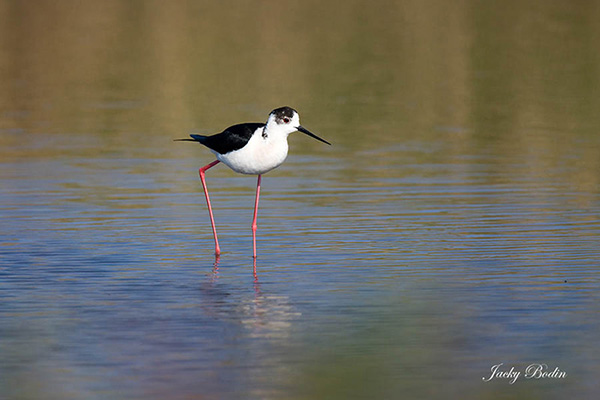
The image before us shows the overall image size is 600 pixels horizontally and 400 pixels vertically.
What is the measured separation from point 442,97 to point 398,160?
27.8ft

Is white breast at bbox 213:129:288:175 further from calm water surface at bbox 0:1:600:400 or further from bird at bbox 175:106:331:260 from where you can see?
calm water surface at bbox 0:1:600:400

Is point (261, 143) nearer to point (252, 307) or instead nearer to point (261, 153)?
point (261, 153)

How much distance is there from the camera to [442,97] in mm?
26734

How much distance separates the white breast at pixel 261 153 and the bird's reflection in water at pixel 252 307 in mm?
1640

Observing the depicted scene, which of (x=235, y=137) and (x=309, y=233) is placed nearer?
(x=235, y=137)

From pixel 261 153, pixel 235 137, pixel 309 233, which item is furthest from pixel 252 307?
pixel 309 233

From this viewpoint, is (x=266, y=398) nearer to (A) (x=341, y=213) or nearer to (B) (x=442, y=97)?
(A) (x=341, y=213)

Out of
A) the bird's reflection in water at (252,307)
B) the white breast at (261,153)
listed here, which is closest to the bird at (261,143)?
the white breast at (261,153)

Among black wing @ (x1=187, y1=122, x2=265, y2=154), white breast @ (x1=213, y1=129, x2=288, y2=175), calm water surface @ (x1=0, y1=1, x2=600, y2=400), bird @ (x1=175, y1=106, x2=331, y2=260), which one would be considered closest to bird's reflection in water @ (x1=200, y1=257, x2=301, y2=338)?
calm water surface @ (x1=0, y1=1, x2=600, y2=400)

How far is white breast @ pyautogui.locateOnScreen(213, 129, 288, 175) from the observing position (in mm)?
12227

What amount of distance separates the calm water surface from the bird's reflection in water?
0.03 meters

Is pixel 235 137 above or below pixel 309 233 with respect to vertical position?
above

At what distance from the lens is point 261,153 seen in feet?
40.2

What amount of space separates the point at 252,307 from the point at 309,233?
3.31 m
